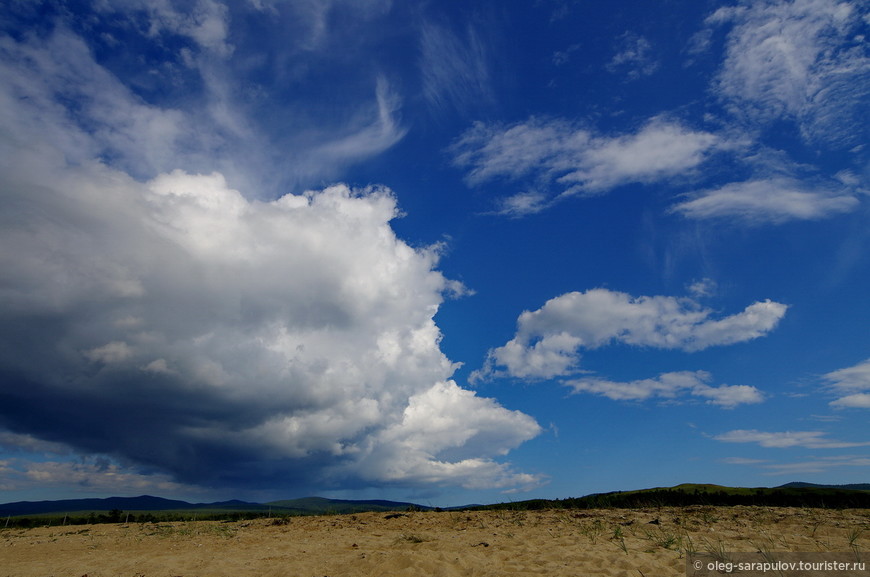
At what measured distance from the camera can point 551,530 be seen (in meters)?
17.3

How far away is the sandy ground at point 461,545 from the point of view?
12.3 m

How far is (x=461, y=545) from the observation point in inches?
589

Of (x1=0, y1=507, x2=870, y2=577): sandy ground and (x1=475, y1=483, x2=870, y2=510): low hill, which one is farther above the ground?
(x1=475, y1=483, x2=870, y2=510): low hill

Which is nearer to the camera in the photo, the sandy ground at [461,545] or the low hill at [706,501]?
the sandy ground at [461,545]

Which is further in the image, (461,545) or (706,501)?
(706,501)

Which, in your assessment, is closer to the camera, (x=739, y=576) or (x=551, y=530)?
(x=739, y=576)

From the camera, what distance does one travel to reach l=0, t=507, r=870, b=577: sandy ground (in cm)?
1230

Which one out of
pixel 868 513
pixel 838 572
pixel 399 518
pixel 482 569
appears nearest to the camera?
pixel 838 572

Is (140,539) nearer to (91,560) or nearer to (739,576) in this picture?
(91,560)

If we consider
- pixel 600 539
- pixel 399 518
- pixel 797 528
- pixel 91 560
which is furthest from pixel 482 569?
pixel 91 560

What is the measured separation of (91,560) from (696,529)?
70.5 ft

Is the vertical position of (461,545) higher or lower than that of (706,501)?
lower

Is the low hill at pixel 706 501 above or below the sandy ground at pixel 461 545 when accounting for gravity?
above

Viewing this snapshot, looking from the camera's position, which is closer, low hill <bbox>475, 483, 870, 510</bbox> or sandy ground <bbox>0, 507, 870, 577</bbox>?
sandy ground <bbox>0, 507, 870, 577</bbox>
